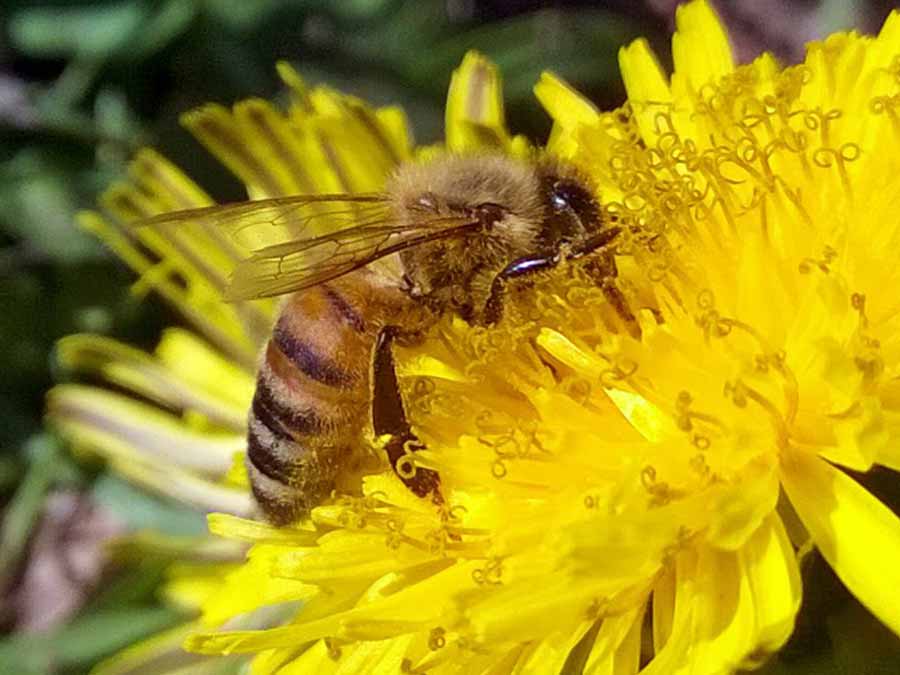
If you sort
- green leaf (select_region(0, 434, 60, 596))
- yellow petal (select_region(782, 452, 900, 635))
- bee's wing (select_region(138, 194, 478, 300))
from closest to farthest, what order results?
1. yellow petal (select_region(782, 452, 900, 635))
2. bee's wing (select_region(138, 194, 478, 300))
3. green leaf (select_region(0, 434, 60, 596))

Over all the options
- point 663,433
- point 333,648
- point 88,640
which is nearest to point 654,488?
point 663,433

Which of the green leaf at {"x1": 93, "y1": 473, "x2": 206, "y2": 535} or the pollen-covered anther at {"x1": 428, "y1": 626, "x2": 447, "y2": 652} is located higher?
the pollen-covered anther at {"x1": 428, "y1": 626, "x2": 447, "y2": 652}

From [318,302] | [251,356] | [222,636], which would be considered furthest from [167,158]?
[222,636]

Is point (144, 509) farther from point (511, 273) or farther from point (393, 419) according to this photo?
point (511, 273)

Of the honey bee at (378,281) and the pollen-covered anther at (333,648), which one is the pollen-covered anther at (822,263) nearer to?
the honey bee at (378,281)

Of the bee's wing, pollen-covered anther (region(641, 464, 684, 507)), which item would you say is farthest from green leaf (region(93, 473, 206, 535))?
pollen-covered anther (region(641, 464, 684, 507))

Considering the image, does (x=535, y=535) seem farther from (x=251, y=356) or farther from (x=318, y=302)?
(x=251, y=356)

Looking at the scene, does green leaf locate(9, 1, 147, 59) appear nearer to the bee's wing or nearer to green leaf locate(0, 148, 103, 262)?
green leaf locate(0, 148, 103, 262)
